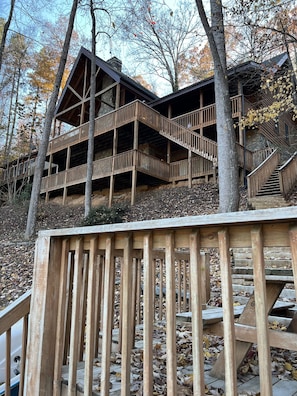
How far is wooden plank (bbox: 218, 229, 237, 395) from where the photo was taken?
1.35 meters

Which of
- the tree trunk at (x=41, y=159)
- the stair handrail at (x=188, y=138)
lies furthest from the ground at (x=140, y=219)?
the stair handrail at (x=188, y=138)

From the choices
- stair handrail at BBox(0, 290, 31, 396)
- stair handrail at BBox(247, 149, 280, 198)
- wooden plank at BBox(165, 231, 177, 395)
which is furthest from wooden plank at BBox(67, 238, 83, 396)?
stair handrail at BBox(247, 149, 280, 198)

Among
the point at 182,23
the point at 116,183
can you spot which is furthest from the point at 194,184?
the point at 182,23

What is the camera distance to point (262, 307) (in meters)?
1.33

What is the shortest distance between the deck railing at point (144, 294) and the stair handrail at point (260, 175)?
8625 millimetres

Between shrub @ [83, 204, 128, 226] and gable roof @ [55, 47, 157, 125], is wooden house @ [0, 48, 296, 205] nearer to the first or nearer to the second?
gable roof @ [55, 47, 157, 125]

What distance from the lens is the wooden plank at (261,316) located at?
1.28 m

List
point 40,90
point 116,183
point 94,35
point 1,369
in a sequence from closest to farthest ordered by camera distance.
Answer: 1. point 1,369
2. point 94,35
3. point 116,183
4. point 40,90

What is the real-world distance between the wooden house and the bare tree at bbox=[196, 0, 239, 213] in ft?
11.0

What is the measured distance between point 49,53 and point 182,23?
34.8ft

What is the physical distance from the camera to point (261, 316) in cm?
133

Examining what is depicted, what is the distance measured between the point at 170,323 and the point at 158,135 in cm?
1519

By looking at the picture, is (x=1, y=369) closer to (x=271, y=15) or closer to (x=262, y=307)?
(x=262, y=307)

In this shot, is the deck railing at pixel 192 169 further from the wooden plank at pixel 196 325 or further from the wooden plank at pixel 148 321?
the wooden plank at pixel 196 325
